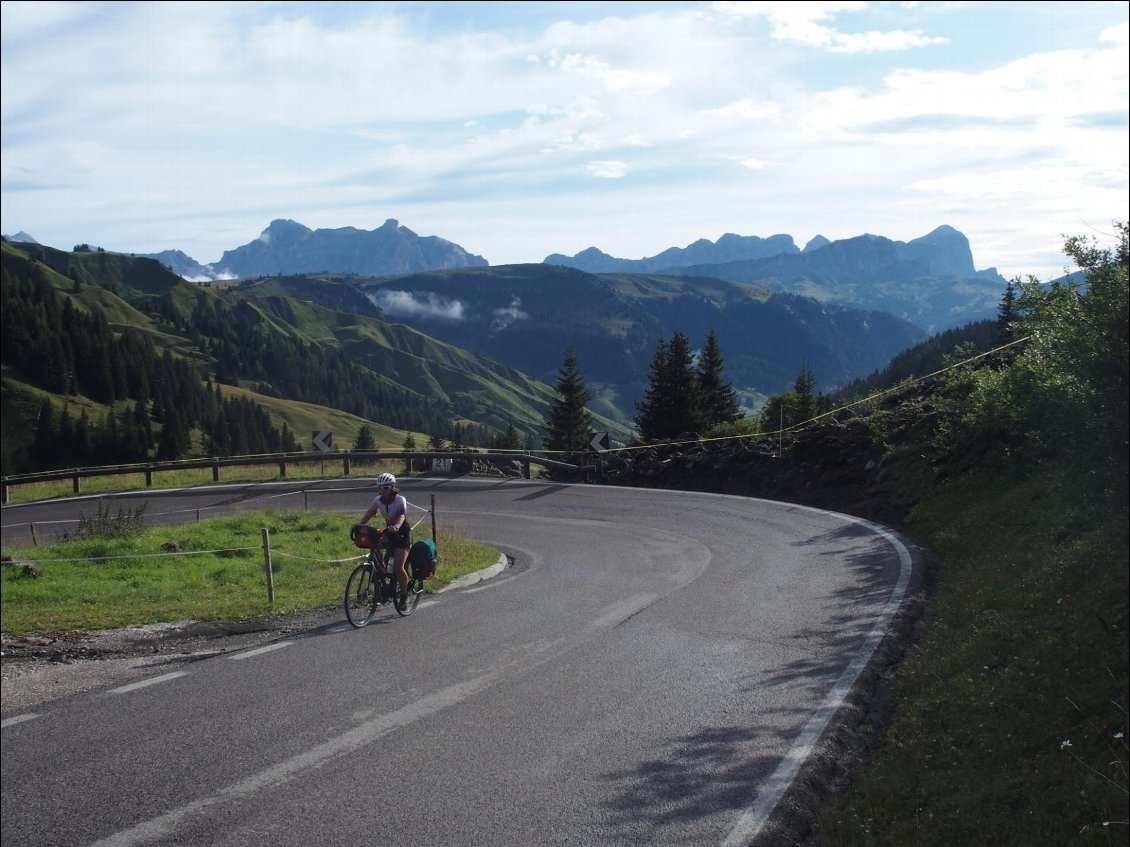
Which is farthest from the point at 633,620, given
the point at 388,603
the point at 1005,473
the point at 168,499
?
the point at 168,499

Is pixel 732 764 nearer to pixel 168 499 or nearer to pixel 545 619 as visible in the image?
pixel 545 619

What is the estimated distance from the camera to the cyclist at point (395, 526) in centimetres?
1107

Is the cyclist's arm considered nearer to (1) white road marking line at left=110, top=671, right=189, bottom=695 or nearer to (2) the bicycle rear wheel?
(2) the bicycle rear wheel

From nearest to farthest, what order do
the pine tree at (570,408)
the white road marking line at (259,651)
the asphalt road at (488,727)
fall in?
the asphalt road at (488,727) < the white road marking line at (259,651) < the pine tree at (570,408)

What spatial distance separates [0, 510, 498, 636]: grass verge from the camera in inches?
423

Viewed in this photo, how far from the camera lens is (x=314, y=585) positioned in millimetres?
13023

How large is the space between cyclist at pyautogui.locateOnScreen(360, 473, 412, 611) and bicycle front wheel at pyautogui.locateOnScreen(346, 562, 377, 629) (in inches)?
13.5

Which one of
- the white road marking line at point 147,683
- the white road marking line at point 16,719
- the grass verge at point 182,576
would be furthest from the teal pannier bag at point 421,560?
the white road marking line at point 16,719

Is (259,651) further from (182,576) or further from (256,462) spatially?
(256,462)

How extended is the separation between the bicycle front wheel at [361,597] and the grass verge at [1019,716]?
6211 millimetres

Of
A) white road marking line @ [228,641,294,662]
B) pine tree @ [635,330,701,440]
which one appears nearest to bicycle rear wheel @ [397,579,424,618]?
white road marking line @ [228,641,294,662]

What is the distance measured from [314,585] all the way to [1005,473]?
12.5 m

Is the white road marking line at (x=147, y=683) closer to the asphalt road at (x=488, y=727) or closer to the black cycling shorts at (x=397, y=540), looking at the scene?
the asphalt road at (x=488, y=727)

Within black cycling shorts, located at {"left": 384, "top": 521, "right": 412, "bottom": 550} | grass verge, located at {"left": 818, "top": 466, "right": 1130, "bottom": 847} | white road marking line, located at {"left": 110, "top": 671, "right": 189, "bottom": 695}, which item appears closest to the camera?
grass verge, located at {"left": 818, "top": 466, "right": 1130, "bottom": 847}
